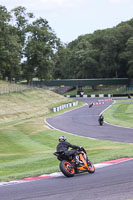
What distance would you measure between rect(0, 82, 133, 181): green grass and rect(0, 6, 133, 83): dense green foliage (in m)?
22.2

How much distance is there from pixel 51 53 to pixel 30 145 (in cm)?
8099

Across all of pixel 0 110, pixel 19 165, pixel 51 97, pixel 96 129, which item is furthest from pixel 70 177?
pixel 51 97

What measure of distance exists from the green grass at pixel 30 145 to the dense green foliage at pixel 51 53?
22.2 m

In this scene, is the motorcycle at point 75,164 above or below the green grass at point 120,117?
above

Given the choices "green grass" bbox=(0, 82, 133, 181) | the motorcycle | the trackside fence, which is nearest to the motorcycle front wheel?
the motorcycle

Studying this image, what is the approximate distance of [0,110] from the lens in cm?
6231

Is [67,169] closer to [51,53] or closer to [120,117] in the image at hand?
[120,117]

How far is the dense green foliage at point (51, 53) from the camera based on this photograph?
9388 centimetres

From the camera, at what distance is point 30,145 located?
31.0 metres

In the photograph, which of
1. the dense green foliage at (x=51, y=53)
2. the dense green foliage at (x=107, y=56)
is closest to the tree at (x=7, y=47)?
the dense green foliage at (x=51, y=53)

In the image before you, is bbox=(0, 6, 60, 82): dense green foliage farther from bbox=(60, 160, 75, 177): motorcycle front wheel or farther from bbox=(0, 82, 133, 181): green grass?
bbox=(60, 160, 75, 177): motorcycle front wheel

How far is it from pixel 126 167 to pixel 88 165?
156cm

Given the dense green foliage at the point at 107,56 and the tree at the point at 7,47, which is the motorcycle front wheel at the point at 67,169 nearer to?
the tree at the point at 7,47

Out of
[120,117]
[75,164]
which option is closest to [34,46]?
[120,117]
